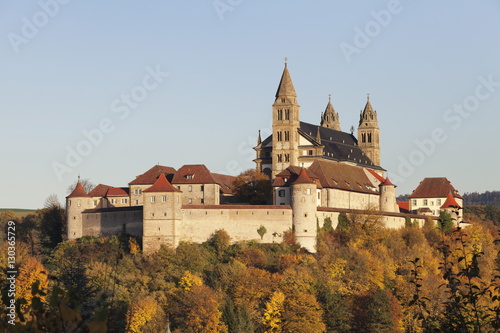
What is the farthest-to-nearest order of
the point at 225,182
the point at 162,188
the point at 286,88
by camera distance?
the point at 286,88 < the point at 225,182 < the point at 162,188

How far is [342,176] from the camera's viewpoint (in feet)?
274

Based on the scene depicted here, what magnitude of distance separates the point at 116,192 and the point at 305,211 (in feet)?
62.2

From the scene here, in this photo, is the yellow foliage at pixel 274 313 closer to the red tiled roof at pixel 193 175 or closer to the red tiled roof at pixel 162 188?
the red tiled roof at pixel 162 188

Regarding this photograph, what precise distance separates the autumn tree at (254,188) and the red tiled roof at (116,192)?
972cm

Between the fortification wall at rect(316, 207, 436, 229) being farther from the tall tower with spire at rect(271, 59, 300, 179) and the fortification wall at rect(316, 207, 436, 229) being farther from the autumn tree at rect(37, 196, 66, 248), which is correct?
the autumn tree at rect(37, 196, 66, 248)

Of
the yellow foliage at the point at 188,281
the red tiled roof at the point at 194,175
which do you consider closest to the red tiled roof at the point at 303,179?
the red tiled roof at the point at 194,175

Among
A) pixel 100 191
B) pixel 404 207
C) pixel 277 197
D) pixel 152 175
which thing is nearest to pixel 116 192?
pixel 100 191

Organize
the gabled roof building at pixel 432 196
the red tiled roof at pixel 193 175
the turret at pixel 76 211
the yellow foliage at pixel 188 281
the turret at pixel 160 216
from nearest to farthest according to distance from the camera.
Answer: the yellow foliage at pixel 188 281
the turret at pixel 160 216
the turret at pixel 76 211
the red tiled roof at pixel 193 175
the gabled roof building at pixel 432 196

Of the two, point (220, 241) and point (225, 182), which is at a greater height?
point (225, 182)

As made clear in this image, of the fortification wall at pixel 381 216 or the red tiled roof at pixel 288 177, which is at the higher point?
the red tiled roof at pixel 288 177

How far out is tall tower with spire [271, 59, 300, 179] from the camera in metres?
84.3

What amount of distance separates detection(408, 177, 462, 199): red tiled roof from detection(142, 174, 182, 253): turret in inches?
1344

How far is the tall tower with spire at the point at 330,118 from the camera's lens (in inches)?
4601

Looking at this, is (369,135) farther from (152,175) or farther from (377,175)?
(152,175)
